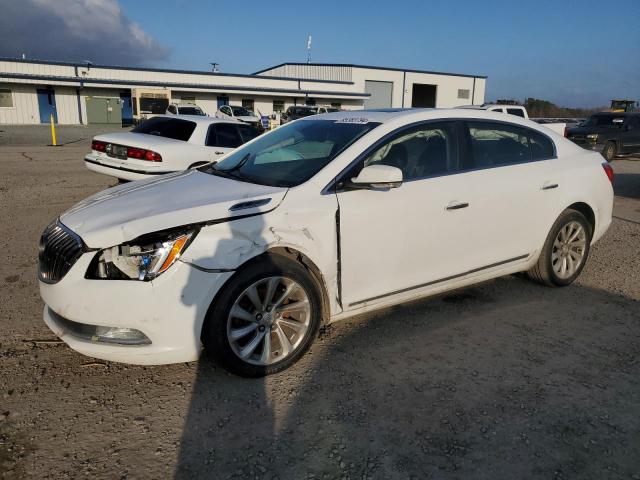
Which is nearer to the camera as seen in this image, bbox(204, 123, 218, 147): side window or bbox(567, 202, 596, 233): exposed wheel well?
bbox(567, 202, 596, 233): exposed wheel well

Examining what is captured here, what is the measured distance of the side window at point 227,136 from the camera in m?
9.15

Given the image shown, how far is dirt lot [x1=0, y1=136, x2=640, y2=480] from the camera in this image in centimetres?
252

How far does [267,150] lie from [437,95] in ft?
173

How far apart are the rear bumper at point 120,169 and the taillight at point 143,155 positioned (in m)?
0.14

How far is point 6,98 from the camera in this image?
36.9 meters

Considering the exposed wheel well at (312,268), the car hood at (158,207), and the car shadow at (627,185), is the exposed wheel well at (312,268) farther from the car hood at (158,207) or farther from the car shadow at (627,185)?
the car shadow at (627,185)

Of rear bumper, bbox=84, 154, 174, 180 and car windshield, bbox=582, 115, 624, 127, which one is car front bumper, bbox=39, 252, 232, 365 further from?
car windshield, bbox=582, 115, 624, 127

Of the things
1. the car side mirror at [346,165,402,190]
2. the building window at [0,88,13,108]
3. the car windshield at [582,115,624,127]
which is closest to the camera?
the car side mirror at [346,165,402,190]

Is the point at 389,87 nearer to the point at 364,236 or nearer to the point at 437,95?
the point at 437,95

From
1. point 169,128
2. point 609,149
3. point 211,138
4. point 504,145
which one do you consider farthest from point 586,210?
point 609,149

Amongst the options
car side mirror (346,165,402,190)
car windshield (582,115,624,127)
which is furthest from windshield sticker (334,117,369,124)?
car windshield (582,115,624,127)

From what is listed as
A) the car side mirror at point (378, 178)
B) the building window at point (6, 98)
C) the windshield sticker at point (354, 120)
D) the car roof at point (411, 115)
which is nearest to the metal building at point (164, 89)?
the building window at point (6, 98)

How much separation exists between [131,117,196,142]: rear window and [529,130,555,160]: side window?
5924mm

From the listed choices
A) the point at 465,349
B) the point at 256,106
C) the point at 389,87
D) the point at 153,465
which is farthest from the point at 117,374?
the point at 389,87
